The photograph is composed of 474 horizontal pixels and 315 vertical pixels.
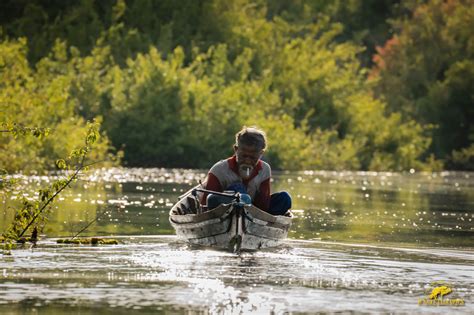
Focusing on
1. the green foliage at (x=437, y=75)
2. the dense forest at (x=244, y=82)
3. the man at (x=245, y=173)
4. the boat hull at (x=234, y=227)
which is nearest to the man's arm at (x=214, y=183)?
the man at (x=245, y=173)

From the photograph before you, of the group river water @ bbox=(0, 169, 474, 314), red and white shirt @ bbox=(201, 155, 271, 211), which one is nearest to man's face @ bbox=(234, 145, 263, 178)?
red and white shirt @ bbox=(201, 155, 271, 211)

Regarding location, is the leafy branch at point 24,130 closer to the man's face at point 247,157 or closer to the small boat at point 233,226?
the small boat at point 233,226

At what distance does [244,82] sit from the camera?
72.7 metres

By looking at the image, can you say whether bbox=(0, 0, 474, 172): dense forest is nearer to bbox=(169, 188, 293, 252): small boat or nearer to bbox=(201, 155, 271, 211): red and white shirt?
bbox=(169, 188, 293, 252): small boat

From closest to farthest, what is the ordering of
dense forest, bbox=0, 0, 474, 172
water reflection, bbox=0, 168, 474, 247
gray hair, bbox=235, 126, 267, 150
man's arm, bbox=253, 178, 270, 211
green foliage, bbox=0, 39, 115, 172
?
gray hair, bbox=235, 126, 267, 150 → man's arm, bbox=253, 178, 270, 211 → water reflection, bbox=0, 168, 474, 247 → green foliage, bbox=0, 39, 115, 172 → dense forest, bbox=0, 0, 474, 172

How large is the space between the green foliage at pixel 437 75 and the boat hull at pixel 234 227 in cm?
5373

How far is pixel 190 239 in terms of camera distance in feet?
72.8

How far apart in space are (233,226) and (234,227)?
3cm

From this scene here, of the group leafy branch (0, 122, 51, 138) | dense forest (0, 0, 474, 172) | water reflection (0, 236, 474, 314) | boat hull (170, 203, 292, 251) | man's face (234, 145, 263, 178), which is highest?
dense forest (0, 0, 474, 172)

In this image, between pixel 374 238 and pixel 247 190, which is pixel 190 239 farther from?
pixel 374 238

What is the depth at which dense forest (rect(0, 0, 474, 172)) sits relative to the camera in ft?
204

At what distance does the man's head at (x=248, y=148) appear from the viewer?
2098 centimetres

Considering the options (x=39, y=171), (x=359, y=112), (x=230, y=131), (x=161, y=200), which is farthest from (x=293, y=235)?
(x=359, y=112)

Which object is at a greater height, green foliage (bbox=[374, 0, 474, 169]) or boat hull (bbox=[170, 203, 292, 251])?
green foliage (bbox=[374, 0, 474, 169])
